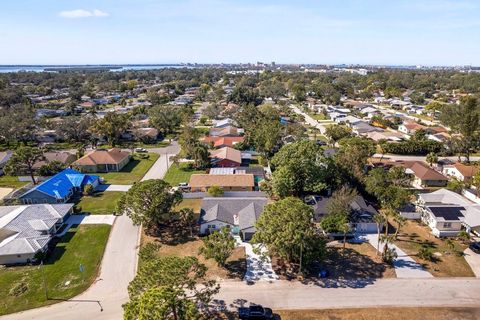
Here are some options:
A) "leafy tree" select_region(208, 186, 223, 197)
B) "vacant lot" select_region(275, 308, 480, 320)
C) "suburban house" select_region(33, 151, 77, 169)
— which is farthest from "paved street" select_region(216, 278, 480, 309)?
"suburban house" select_region(33, 151, 77, 169)

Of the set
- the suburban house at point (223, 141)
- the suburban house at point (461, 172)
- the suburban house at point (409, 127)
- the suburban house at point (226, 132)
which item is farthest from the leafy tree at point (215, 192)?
the suburban house at point (409, 127)

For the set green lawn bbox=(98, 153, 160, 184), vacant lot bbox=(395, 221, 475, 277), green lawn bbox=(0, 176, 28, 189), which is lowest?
vacant lot bbox=(395, 221, 475, 277)

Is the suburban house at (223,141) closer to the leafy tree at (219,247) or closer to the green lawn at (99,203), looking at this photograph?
the green lawn at (99,203)

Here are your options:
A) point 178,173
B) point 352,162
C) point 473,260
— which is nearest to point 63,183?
point 178,173

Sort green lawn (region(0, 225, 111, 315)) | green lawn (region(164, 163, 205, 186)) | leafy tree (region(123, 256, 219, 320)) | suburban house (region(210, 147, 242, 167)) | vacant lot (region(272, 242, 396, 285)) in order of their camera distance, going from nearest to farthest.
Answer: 1. leafy tree (region(123, 256, 219, 320))
2. green lawn (region(0, 225, 111, 315))
3. vacant lot (region(272, 242, 396, 285))
4. green lawn (region(164, 163, 205, 186))
5. suburban house (region(210, 147, 242, 167))

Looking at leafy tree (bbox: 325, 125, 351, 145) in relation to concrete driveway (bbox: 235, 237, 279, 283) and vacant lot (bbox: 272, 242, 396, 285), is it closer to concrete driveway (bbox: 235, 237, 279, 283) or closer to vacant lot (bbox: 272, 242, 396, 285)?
vacant lot (bbox: 272, 242, 396, 285)
